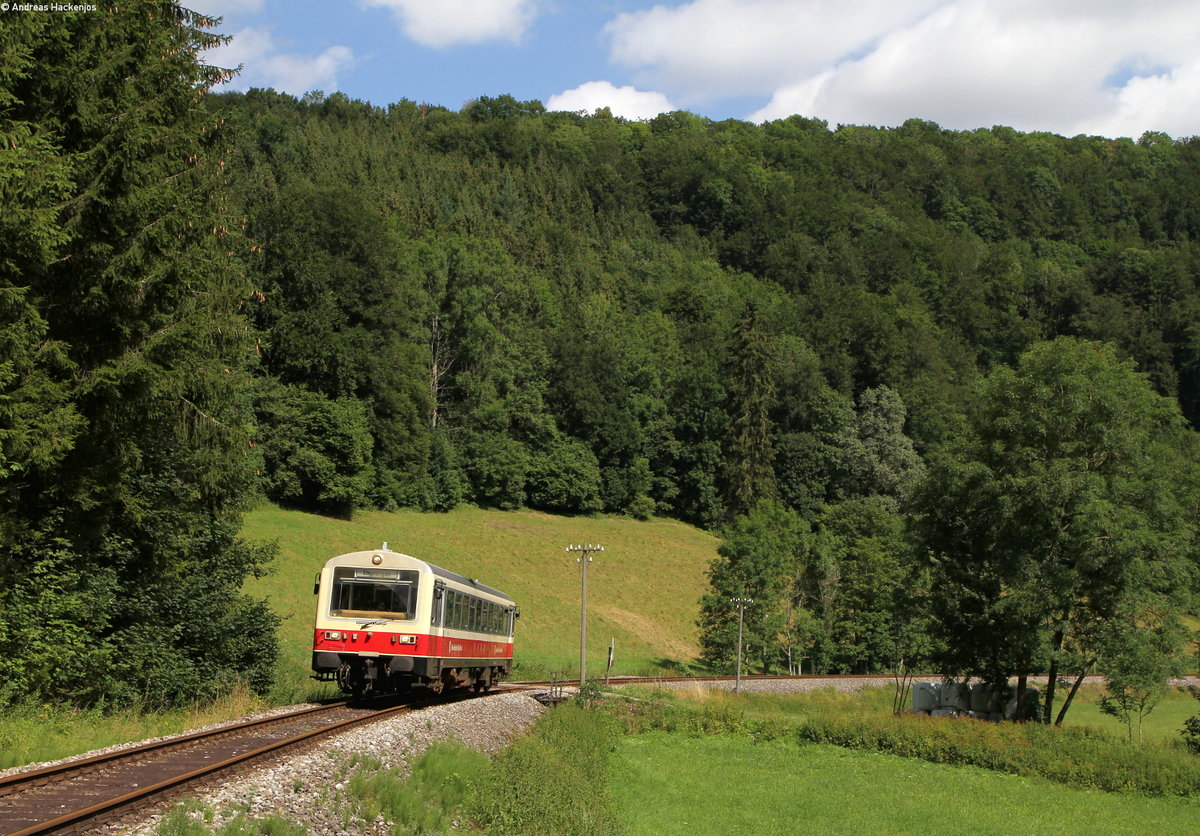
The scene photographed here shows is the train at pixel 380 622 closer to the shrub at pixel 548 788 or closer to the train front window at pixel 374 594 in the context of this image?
the train front window at pixel 374 594

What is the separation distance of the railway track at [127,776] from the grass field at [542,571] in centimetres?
A: 2179

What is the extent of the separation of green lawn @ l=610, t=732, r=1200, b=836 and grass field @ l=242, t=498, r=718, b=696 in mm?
17059

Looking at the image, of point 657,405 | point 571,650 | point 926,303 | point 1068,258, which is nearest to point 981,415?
point 571,650

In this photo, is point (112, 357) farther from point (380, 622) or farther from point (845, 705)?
point (845, 705)

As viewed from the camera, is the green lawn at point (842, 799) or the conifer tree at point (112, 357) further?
the green lawn at point (842, 799)

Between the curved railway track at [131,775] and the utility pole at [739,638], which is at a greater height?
the curved railway track at [131,775]

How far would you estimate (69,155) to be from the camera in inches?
634

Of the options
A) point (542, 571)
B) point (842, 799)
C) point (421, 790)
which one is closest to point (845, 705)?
point (842, 799)

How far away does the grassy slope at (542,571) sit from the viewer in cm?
4853

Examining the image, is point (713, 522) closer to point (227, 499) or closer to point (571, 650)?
point (571, 650)

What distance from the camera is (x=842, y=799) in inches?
866

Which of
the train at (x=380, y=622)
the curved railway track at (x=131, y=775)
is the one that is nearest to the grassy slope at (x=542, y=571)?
the train at (x=380, y=622)

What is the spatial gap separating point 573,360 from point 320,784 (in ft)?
263

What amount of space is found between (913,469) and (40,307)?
8485cm
